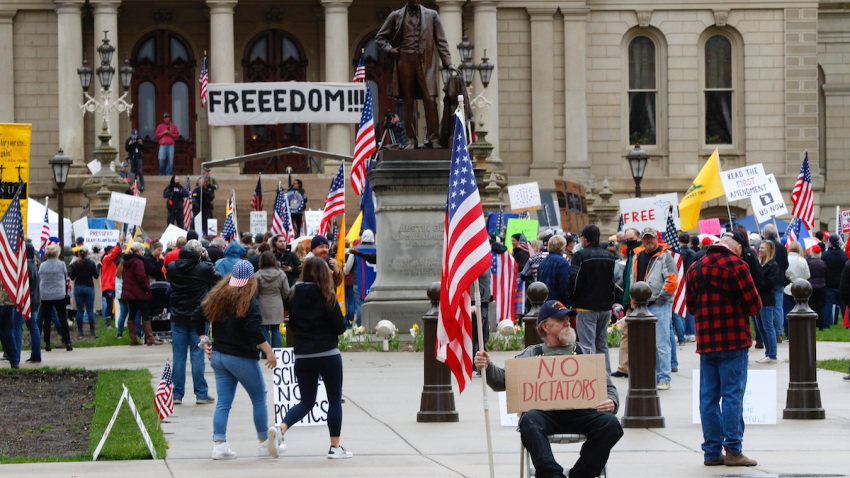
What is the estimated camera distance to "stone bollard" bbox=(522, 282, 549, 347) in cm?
1348

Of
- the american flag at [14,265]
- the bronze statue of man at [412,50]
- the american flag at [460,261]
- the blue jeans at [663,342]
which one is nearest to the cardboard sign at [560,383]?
the american flag at [460,261]

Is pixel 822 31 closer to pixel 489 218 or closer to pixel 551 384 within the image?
pixel 489 218

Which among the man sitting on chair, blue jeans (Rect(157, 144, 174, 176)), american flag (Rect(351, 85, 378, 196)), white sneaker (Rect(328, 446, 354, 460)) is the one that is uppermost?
blue jeans (Rect(157, 144, 174, 176))

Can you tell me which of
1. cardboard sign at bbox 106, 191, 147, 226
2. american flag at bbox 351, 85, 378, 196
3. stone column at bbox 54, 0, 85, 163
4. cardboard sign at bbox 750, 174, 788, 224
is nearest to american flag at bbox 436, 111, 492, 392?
american flag at bbox 351, 85, 378, 196

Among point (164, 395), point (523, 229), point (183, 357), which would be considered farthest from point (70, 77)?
point (164, 395)

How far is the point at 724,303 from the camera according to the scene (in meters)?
10.4

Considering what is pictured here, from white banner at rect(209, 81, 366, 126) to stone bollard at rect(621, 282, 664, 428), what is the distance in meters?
21.4

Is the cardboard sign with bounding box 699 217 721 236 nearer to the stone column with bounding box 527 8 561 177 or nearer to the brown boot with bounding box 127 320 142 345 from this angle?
the brown boot with bounding box 127 320 142 345

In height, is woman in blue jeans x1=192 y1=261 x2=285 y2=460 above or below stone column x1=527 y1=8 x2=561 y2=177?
below

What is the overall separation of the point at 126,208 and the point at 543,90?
20682mm

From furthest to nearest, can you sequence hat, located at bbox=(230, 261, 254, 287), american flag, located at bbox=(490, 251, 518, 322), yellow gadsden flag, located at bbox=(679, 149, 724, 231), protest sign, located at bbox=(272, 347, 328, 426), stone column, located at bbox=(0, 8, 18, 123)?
stone column, located at bbox=(0, 8, 18, 123) < yellow gadsden flag, located at bbox=(679, 149, 724, 231) < american flag, located at bbox=(490, 251, 518, 322) < protest sign, located at bbox=(272, 347, 328, 426) < hat, located at bbox=(230, 261, 254, 287)

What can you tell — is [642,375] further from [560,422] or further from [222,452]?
[222,452]

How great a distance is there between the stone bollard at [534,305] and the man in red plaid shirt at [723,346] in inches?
120

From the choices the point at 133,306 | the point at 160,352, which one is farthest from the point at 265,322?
the point at 133,306
